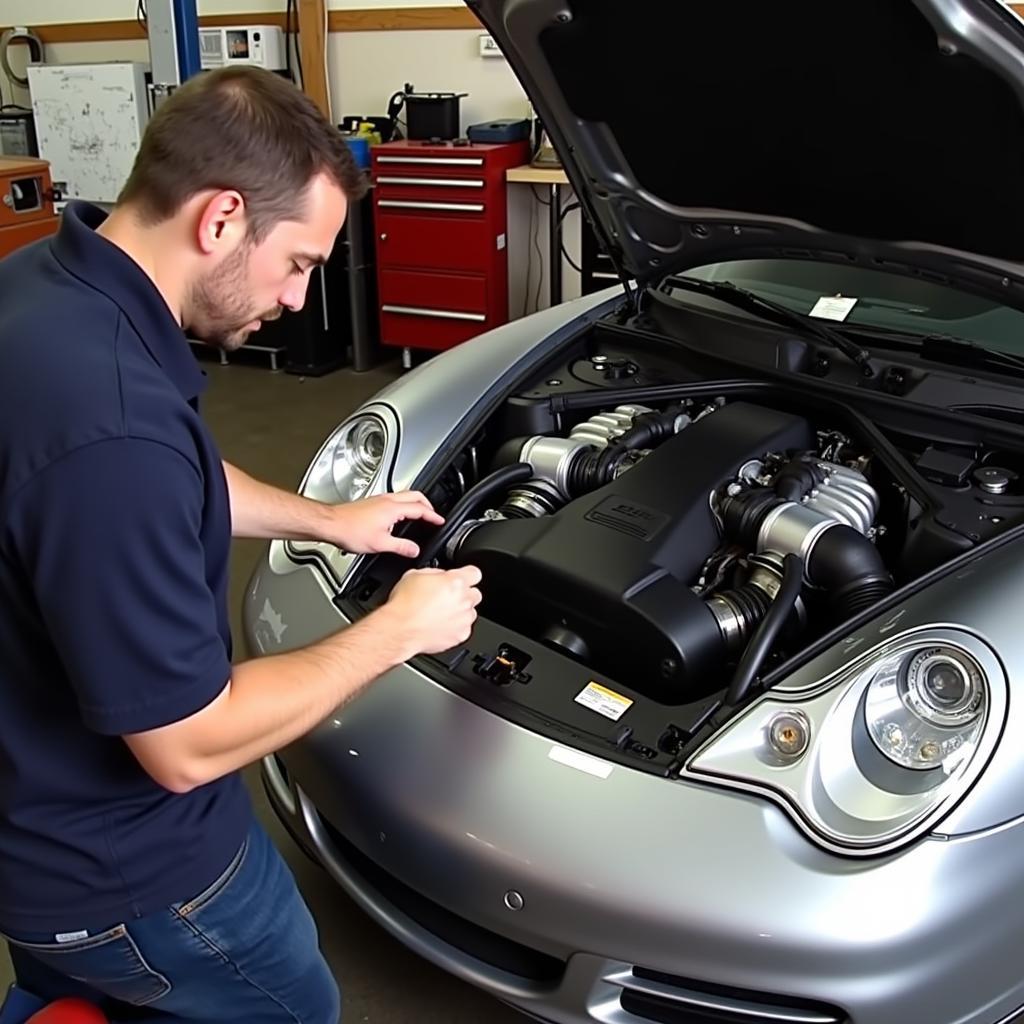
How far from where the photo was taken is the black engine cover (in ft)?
4.71

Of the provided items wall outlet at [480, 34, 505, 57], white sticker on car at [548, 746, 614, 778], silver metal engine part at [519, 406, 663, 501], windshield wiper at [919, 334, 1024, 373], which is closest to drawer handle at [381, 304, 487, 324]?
wall outlet at [480, 34, 505, 57]

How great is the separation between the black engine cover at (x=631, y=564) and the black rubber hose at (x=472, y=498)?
0.04m

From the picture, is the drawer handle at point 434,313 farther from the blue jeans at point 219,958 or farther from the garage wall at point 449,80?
the blue jeans at point 219,958

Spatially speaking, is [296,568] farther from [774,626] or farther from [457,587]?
[774,626]

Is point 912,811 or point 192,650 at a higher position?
point 192,650

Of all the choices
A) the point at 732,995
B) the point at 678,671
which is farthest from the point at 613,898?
the point at 678,671

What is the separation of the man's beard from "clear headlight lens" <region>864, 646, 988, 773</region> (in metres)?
0.81

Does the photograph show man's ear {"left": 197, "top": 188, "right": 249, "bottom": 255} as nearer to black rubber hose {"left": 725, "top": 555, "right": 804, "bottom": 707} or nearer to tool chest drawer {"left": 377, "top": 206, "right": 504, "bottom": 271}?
black rubber hose {"left": 725, "top": 555, "right": 804, "bottom": 707}

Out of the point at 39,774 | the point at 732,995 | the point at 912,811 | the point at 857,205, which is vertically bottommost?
the point at 732,995

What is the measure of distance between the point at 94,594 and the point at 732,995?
827 mm

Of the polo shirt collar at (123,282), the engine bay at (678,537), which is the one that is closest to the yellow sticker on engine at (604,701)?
the engine bay at (678,537)

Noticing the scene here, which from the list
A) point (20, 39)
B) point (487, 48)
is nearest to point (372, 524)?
point (487, 48)

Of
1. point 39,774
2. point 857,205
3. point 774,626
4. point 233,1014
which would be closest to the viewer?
point 39,774

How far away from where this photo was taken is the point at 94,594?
0.85 meters
